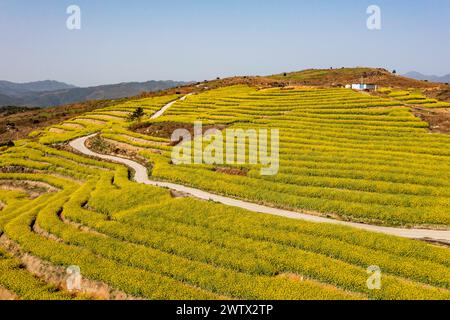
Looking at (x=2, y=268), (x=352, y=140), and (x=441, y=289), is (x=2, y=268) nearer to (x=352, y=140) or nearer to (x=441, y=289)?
(x=441, y=289)

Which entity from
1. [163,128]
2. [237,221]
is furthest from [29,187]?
[237,221]

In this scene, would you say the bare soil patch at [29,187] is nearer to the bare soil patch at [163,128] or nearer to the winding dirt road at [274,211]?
the winding dirt road at [274,211]

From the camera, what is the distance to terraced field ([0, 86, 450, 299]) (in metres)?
28.2

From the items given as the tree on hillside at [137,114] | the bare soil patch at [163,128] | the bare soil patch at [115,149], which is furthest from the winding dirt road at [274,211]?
the tree on hillside at [137,114]

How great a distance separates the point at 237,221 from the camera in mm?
37625

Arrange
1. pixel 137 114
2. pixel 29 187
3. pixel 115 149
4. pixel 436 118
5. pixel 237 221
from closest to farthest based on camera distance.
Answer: pixel 237 221, pixel 29 187, pixel 115 149, pixel 436 118, pixel 137 114

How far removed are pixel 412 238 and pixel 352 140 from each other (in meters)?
31.0

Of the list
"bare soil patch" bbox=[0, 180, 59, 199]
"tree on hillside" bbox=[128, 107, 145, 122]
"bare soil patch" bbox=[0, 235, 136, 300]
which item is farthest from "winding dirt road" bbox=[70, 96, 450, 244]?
"tree on hillside" bbox=[128, 107, 145, 122]

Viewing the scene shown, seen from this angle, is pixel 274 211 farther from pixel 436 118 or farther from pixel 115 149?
pixel 436 118

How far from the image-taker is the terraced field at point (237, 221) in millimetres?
28234

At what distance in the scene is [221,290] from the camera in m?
27.2

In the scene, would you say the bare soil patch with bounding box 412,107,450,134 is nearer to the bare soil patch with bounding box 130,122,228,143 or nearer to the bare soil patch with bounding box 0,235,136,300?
the bare soil patch with bounding box 130,122,228,143

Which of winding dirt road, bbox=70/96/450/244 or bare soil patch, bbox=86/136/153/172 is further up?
bare soil patch, bbox=86/136/153/172
